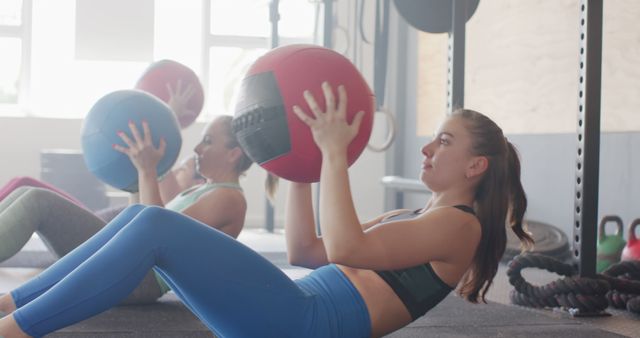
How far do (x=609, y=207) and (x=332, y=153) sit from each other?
8.78 feet

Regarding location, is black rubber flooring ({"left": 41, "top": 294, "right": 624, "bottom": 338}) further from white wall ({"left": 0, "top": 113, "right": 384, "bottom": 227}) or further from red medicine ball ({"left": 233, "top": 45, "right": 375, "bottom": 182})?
white wall ({"left": 0, "top": 113, "right": 384, "bottom": 227})

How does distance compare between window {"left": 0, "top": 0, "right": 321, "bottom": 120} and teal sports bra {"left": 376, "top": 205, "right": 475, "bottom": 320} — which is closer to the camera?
teal sports bra {"left": 376, "top": 205, "right": 475, "bottom": 320}

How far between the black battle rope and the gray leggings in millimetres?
1343

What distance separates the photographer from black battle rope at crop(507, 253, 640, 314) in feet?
8.64

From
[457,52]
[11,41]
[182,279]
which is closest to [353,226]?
[182,279]

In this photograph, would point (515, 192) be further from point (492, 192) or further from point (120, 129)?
point (120, 129)

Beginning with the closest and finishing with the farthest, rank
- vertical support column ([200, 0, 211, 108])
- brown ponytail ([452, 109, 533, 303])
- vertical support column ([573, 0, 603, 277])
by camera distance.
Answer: brown ponytail ([452, 109, 533, 303]) → vertical support column ([573, 0, 603, 277]) → vertical support column ([200, 0, 211, 108])

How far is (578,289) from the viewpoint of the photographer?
8.66ft

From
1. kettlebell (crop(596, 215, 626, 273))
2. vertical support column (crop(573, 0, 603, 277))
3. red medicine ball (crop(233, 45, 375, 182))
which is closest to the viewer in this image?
red medicine ball (crop(233, 45, 375, 182))

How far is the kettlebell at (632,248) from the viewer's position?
308cm

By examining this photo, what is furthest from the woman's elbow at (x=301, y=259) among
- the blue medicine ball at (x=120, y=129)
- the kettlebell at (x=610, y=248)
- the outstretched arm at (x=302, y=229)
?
the kettlebell at (x=610, y=248)

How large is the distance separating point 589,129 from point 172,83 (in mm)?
1783

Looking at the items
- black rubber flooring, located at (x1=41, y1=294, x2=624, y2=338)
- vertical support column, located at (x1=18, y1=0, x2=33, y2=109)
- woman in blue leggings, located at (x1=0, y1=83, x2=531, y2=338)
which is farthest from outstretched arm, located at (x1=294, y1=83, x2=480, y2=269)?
vertical support column, located at (x1=18, y1=0, x2=33, y2=109)

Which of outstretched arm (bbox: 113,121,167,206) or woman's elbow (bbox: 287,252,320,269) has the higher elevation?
outstretched arm (bbox: 113,121,167,206)
